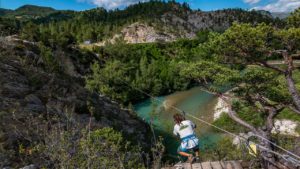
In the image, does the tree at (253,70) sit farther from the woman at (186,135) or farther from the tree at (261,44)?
the woman at (186,135)

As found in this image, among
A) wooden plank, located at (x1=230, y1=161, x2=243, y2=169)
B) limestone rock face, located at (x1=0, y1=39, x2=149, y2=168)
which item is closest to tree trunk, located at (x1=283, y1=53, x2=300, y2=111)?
wooden plank, located at (x1=230, y1=161, x2=243, y2=169)

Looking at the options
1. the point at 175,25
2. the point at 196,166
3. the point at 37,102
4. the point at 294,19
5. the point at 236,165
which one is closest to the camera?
the point at 236,165

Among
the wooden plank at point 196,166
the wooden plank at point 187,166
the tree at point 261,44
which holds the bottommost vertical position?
the wooden plank at point 187,166

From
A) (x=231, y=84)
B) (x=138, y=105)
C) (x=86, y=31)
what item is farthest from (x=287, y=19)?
(x=86, y=31)

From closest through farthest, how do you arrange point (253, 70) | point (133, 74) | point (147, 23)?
point (253, 70), point (133, 74), point (147, 23)

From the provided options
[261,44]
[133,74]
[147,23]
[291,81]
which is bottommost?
[133,74]

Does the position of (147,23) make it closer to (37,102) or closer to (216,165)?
(37,102)

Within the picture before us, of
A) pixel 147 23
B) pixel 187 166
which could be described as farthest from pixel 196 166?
pixel 147 23

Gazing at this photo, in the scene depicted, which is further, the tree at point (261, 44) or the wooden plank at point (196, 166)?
the tree at point (261, 44)

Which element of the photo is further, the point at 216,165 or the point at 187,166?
the point at 187,166

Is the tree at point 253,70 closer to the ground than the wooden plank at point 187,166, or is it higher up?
higher up

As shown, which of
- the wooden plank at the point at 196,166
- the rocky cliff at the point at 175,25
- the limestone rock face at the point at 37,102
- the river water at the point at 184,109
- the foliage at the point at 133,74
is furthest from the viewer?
the rocky cliff at the point at 175,25

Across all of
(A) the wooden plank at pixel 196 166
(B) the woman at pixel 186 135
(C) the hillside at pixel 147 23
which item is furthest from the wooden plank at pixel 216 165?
(C) the hillside at pixel 147 23

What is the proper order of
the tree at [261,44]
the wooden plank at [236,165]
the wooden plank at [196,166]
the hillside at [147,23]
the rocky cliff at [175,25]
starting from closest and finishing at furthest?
the wooden plank at [236,165], the wooden plank at [196,166], the tree at [261,44], the hillside at [147,23], the rocky cliff at [175,25]
